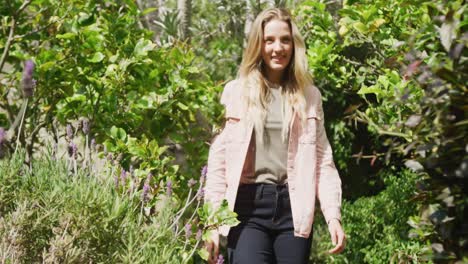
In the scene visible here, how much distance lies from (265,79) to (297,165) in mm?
443

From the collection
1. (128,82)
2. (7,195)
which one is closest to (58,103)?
(128,82)

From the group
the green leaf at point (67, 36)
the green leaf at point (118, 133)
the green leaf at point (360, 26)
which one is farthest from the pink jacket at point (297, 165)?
the green leaf at point (67, 36)

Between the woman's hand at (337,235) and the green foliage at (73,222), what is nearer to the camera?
the green foliage at (73,222)

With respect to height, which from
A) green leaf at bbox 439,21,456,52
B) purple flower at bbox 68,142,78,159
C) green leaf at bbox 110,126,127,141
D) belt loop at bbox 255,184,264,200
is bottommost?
belt loop at bbox 255,184,264,200

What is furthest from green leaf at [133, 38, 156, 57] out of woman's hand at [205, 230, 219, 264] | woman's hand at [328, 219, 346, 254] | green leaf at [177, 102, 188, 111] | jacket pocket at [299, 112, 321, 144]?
woman's hand at [328, 219, 346, 254]

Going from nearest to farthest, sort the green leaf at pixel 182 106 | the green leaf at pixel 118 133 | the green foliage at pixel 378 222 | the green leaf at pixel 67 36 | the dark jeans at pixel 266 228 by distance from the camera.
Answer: the dark jeans at pixel 266 228 < the green leaf at pixel 118 133 < the green leaf at pixel 67 36 < the green leaf at pixel 182 106 < the green foliage at pixel 378 222

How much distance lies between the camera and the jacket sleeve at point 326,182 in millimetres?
3441

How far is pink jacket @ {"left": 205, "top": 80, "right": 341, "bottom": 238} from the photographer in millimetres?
3365

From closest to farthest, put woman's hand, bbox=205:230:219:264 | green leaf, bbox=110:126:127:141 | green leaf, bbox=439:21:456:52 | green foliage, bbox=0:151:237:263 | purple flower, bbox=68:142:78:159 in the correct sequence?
green leaf, bbox=439:21:456:52
green foliage, bbox=0:151:237:263
woman's hand, bbox=205:230:219:264
purple flower, bbox=68:142:78:159
green leaf, bbox=110:126:127:141

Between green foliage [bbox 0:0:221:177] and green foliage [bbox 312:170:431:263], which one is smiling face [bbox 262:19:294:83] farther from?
green foliage [bbox 312:170:431:263]

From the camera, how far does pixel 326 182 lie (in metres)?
3.50

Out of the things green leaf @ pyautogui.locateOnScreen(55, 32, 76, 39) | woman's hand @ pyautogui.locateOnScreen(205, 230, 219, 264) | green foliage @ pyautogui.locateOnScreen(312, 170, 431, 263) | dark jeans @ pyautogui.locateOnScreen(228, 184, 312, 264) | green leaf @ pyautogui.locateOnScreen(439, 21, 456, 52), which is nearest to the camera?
green leaf @ pyautogui.locateOnScreen(439, 21, 456, 52)

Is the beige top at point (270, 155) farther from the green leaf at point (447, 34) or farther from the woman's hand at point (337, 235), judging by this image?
the green leaf at point (447, 34)

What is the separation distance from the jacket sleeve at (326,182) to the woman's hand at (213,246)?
0.48m
